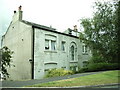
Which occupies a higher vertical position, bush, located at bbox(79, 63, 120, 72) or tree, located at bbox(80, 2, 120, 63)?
tree, located at bbox(80, 2, 120, 63)

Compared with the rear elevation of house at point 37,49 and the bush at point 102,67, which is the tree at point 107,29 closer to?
the bush at point 102,67

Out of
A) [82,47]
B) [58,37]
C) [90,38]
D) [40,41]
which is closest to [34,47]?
[40,41]

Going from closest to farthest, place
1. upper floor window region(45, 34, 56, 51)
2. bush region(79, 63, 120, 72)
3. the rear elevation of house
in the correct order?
the rear elevation of house < upper floor window region(45, 34, 56, 51) < bush region(79, 63, 120, 72)

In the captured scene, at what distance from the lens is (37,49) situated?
19.5m

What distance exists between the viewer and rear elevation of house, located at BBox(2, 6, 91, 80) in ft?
63.6

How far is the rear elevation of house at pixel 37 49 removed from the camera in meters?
19.4

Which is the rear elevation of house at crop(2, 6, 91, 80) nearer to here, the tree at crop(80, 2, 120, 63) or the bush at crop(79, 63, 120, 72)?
the bush at crop(79, 63, 120, 72)

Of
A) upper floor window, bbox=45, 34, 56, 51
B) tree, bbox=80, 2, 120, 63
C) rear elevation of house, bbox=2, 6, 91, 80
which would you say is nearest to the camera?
tree, bbox=80, 2, 120, 63

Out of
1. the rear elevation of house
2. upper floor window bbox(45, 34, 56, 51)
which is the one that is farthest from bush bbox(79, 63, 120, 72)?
upper floor window bbox(45, 34, 56, 51)

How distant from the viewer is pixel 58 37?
22766mm

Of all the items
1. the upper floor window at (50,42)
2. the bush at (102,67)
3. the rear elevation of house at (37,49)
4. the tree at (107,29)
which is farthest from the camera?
the bush at (102,67)

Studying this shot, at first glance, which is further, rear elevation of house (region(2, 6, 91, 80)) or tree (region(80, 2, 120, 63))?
rear elevation of house (region(2, 6, 91, 80))

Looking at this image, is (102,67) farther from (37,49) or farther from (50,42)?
(37,49)

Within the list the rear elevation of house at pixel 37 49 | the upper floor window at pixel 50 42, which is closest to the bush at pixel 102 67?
the rear elevation of house at pixel 37 49
